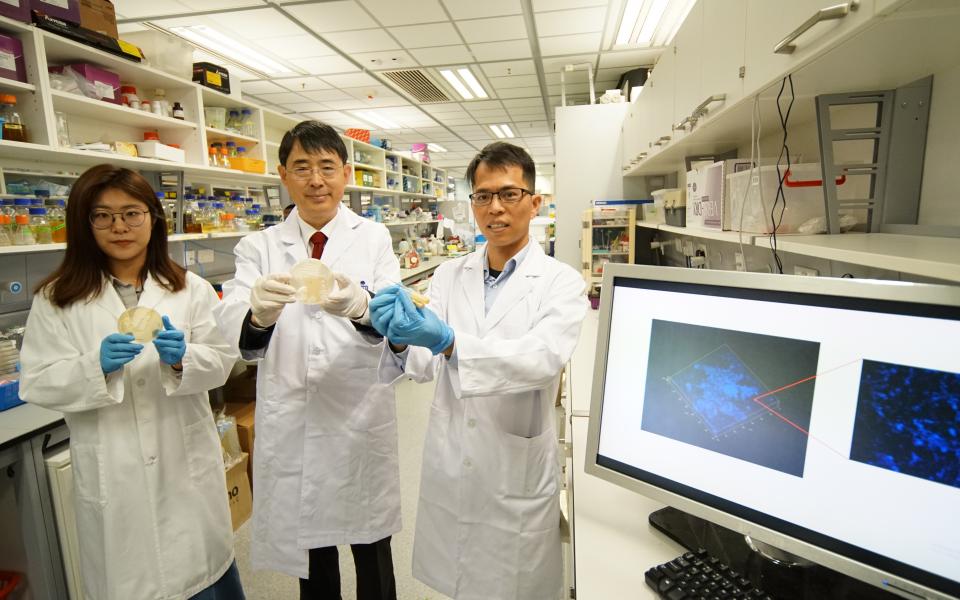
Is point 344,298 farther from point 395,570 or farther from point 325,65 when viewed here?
point 325,65

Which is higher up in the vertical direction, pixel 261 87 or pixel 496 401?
pixel 261 87

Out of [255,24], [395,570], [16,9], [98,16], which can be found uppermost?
[255,24]

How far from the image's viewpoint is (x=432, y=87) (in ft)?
18.0

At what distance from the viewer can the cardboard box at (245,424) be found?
2434 millimetres

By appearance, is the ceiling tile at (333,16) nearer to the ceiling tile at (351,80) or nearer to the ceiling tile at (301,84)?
the ceiling tile at (351,80)

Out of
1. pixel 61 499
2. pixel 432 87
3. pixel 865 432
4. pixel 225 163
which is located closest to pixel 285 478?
pixel 61 499

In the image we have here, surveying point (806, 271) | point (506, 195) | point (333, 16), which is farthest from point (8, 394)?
point (333, 16)

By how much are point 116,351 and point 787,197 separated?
6.16ft

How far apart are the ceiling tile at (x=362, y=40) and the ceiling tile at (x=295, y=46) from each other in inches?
5.7

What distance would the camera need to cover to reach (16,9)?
72.5 inches

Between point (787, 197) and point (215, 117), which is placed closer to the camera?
point (787, 197)

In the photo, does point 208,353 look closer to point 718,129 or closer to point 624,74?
point 718,129

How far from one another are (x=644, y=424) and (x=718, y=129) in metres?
1.28

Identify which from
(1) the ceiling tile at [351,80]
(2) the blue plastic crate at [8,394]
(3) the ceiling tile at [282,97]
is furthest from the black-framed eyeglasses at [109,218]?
(3) the ceiling tile at [282,97]
